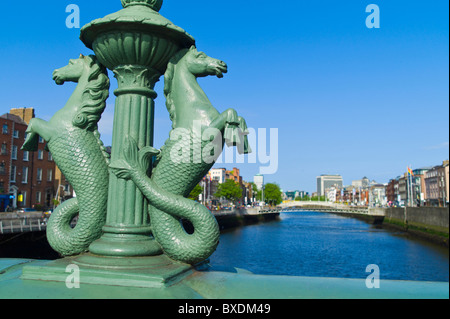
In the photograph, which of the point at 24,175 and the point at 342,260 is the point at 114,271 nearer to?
the point at 342,260

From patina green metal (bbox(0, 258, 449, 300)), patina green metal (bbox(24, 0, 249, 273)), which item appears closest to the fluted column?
patina green metal (bbox(24, 0, 249, 273))

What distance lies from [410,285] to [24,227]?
20922 mm

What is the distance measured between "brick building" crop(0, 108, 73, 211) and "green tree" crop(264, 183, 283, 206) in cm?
6866

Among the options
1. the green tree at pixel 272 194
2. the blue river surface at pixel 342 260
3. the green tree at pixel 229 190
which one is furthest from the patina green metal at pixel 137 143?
the green tree at pixel 272 194

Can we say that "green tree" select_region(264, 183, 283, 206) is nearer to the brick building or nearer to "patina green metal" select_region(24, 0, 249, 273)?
the brick building

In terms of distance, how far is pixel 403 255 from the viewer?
86.7ft

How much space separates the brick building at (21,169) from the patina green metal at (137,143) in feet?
112

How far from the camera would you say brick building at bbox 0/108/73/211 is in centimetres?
3428

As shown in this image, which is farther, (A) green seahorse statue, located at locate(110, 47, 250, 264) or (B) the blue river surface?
(B) the blue river surface

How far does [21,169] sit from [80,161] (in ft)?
123

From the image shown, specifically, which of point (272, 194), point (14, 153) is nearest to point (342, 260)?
point (14, 153)
